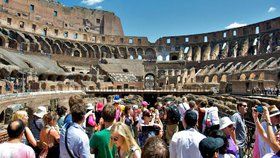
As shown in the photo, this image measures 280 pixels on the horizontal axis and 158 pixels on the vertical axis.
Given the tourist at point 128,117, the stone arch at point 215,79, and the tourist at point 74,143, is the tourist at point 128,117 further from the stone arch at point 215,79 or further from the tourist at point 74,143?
the stone arch at point 215,79

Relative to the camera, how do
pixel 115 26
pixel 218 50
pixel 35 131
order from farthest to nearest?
pixel 115 26 < pixel 218 50 < pixel 35 131

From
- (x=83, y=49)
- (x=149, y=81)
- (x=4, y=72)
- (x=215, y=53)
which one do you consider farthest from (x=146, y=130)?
(x=215, y=53)

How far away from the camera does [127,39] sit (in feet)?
239

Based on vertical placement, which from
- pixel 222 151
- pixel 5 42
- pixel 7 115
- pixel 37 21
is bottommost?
pixel 7 115

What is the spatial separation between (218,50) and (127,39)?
23.1 meters

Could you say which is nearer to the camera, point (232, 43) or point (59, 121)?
point (59, 121)

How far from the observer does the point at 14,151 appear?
3.61 m

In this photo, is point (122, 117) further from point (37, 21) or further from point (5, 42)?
point (37, 21)

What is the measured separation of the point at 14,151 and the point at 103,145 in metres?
1.31

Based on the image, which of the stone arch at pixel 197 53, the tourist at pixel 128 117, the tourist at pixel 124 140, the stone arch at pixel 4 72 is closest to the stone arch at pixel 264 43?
the stone arch at pixel 197 53

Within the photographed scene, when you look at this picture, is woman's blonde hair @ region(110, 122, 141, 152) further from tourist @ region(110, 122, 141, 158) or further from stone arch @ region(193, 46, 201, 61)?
stone arch @ region(193, 46, 201, 61)

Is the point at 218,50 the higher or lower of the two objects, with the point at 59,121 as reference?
higher

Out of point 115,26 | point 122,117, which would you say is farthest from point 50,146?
point 115,26

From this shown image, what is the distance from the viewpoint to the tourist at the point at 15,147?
3594 mm
